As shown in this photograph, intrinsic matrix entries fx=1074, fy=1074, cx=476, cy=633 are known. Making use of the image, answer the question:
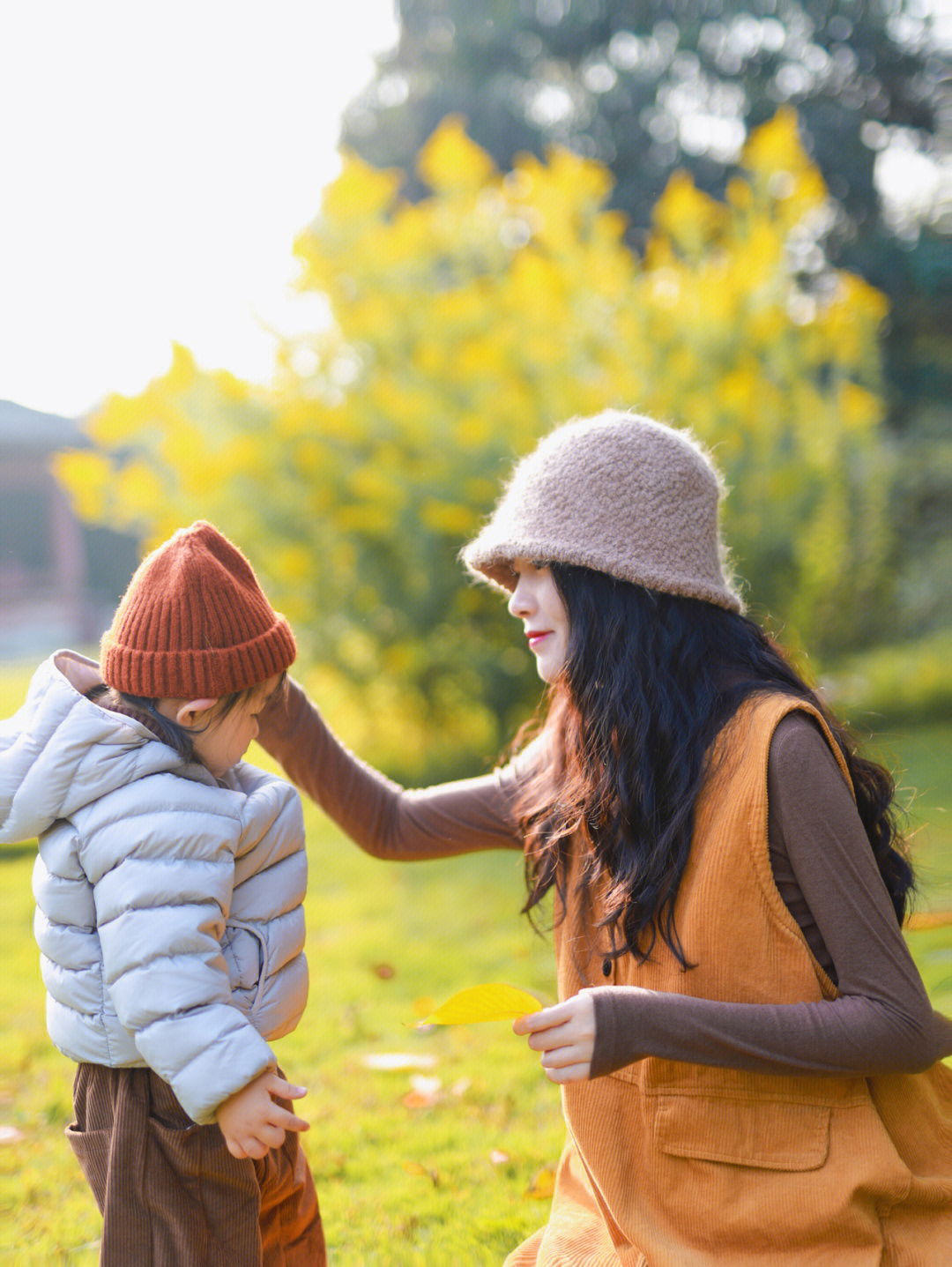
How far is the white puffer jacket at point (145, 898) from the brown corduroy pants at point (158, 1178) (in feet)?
0.23

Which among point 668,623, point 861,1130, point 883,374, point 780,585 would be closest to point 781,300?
point 780,585

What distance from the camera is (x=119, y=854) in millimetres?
1198

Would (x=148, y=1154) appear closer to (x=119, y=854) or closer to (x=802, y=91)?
(x=119, y=854)

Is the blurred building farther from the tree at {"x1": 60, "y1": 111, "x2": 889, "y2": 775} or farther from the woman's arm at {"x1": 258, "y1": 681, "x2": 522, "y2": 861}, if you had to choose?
the woman's arm at {"x1": 258, "y1": 681, "x2": 522, "y2": 861}

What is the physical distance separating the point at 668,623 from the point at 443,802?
564 millimetres

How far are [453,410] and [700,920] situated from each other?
11.8ft

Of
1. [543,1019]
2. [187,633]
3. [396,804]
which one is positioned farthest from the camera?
[396,804]

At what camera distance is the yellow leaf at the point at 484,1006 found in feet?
3.87

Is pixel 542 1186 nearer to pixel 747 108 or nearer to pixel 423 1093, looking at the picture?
pixel 423 1093

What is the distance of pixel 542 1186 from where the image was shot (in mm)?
2006

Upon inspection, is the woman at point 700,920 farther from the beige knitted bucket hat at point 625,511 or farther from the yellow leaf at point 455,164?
the yellow leaf at point 455,164

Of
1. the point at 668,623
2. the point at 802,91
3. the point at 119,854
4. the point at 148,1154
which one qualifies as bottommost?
the point at 148,1154

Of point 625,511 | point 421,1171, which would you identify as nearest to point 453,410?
point 421,1171

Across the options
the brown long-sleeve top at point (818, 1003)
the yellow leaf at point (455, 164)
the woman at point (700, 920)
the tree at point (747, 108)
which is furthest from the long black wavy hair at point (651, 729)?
the tree at point (747, 108)
